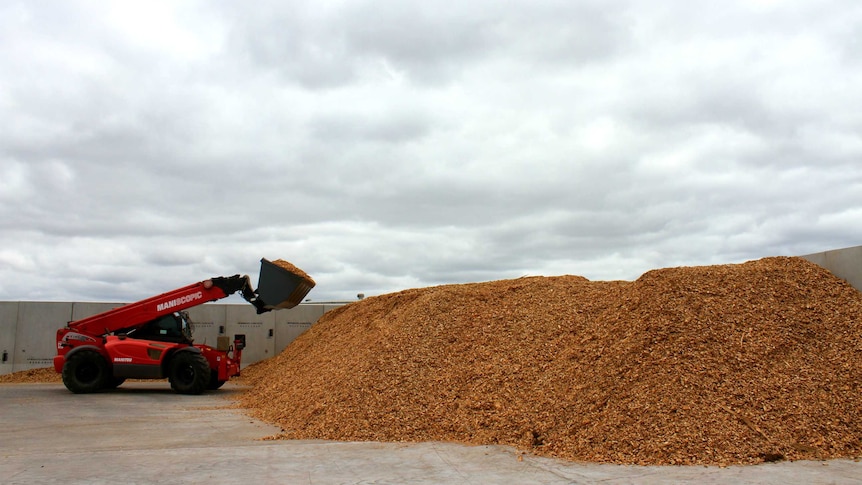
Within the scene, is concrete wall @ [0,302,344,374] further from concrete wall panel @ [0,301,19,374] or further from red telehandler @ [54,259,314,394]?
red telehandler @ [54,259,314,394]

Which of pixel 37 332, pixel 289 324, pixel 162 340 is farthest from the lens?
pixel 289 324

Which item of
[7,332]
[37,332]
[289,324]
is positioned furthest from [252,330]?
[7,332]

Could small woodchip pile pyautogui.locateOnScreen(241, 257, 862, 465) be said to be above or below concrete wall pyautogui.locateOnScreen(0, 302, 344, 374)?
below

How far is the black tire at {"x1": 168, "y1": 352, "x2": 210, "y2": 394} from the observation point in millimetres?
14609

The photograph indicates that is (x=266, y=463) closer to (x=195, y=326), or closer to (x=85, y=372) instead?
(x=85, y=372)

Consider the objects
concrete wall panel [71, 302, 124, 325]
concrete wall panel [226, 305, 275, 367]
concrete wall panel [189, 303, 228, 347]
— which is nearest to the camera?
concrete wall panel [71, 302, 124, 325]

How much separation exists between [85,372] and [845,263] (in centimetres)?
1603

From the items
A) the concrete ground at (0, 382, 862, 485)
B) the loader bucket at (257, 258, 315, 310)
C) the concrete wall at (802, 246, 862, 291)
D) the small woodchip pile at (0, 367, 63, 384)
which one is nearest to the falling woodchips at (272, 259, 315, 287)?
the loader bucket at (257, 258, 315, 310)

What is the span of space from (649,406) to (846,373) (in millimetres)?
2984

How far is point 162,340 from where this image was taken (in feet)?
51.1

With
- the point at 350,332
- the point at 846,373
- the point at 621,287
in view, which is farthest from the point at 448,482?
the point at 350,332

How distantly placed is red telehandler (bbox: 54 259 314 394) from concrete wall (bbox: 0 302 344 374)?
484 cm

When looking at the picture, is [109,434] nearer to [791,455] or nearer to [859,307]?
[791,455]

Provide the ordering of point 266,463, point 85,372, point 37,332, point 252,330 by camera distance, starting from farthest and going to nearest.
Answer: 1. point 252,330
2. point 37,332
3. point 85,372
4. point 266,463
